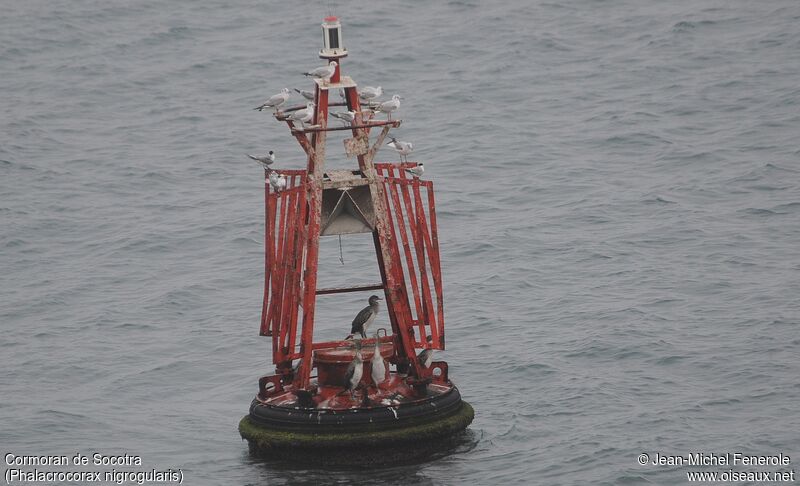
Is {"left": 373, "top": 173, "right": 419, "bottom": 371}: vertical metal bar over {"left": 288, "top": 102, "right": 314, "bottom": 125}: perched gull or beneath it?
beneath

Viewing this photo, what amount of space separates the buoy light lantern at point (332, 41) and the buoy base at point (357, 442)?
17.4 feet

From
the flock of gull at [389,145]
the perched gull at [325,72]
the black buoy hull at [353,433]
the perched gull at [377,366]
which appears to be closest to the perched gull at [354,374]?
the flock of gull at [389,145]

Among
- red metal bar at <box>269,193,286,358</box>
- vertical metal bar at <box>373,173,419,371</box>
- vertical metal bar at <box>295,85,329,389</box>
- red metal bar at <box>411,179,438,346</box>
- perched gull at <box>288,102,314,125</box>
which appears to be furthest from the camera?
red metal bar at <box>269,193,286,358</box>

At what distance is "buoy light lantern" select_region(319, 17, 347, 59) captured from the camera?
20750mm

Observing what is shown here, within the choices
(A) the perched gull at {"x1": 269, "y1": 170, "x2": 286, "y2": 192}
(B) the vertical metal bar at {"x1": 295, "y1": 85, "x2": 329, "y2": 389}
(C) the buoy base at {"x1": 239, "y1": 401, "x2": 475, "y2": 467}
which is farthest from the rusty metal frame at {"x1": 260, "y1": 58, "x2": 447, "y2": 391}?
(C) the buoy base at {"x1": 239, "y1": 401, "x2": 475, "y2": 467}

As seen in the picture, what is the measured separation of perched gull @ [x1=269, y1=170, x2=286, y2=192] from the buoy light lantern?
1.88 metres

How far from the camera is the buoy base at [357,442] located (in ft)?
66.1

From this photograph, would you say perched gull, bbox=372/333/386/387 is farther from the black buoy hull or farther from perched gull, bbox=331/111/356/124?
perched gull, bbox=331/111/356/124

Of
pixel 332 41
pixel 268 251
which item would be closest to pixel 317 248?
pixel 268 251

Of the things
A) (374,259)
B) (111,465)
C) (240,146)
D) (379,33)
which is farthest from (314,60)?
(111,465)

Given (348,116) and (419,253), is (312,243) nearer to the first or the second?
(419,253)

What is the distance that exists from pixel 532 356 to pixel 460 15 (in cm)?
3816

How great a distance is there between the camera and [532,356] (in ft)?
89.6

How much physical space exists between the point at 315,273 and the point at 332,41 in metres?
3.35
